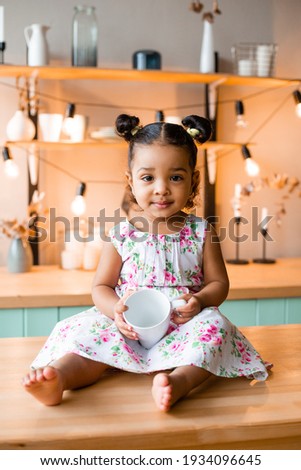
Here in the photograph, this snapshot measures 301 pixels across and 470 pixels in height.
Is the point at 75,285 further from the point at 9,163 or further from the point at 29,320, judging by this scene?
the point at 9,163

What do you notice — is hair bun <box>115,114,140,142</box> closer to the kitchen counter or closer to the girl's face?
the girl's face

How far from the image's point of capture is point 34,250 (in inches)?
110

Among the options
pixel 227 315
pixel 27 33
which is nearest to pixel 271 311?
pixel 227 315

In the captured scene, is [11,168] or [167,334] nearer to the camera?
[167,334]

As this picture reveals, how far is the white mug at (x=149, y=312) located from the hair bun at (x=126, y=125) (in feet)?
1.33

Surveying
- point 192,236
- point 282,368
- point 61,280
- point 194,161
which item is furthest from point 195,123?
point 61,280

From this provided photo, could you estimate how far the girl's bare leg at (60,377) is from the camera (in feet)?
3.42

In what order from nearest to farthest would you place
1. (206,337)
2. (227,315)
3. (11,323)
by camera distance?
(206,337) → (11,323) → (227,315)

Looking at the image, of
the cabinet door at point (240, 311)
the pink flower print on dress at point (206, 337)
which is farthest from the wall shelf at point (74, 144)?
the pink flower print on dress at point (206, 337)

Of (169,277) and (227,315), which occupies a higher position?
(169,277)

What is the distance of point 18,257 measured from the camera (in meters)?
2.63

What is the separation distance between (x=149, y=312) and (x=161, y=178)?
0.29m

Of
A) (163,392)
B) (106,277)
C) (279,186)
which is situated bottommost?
(163,392)

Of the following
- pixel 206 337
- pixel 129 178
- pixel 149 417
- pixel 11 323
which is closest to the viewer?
pixel 149 417
